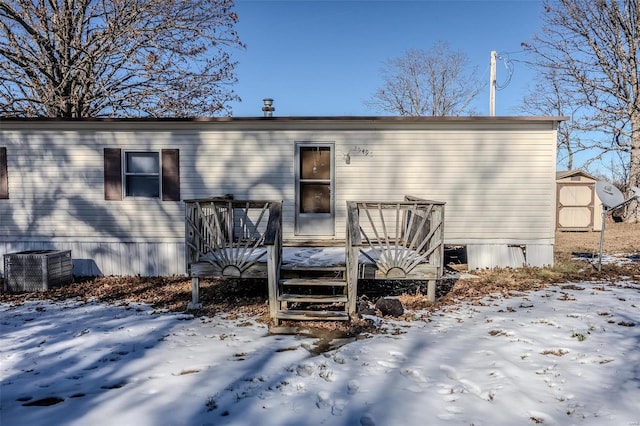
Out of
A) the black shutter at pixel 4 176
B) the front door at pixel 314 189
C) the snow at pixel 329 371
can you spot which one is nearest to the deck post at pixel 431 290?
the snow at pixel 329 371

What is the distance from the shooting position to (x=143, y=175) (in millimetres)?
8320

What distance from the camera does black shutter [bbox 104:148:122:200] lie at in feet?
26.9

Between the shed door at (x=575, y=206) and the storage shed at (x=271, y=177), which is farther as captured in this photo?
the shed door at (x=575, y=206)

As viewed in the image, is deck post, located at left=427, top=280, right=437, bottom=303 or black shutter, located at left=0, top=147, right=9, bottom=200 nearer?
deck post, located at left=427, top=280, right=437, bottom=303

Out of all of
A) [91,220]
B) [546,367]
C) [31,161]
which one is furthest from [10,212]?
[546,367]

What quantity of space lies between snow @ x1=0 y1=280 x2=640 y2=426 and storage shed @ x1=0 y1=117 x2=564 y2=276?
9.45 ft

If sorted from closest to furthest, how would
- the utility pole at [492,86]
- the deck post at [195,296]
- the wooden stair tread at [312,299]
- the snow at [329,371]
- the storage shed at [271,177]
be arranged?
the snow at [329,371] → the wooden stair tread at [312,299] → the deck post at [195,296] → the storage shed at [271,177] → the utility pole at [492,86]

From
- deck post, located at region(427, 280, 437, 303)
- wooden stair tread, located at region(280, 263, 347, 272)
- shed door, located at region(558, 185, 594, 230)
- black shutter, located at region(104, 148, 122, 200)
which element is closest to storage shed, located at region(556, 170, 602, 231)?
shed door, located at region(558, 185, 594, 230)

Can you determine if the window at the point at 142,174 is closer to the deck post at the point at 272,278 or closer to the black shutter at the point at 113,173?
the black shutter at the point at 113,173

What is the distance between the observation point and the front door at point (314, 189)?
27.0 feet

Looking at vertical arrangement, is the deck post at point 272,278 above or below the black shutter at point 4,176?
below

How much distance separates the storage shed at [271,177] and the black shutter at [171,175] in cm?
2

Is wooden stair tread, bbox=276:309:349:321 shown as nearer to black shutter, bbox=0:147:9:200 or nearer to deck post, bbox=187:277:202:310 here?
deck post, bbox=187:277:202:310

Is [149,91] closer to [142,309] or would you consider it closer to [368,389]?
[142,309]
